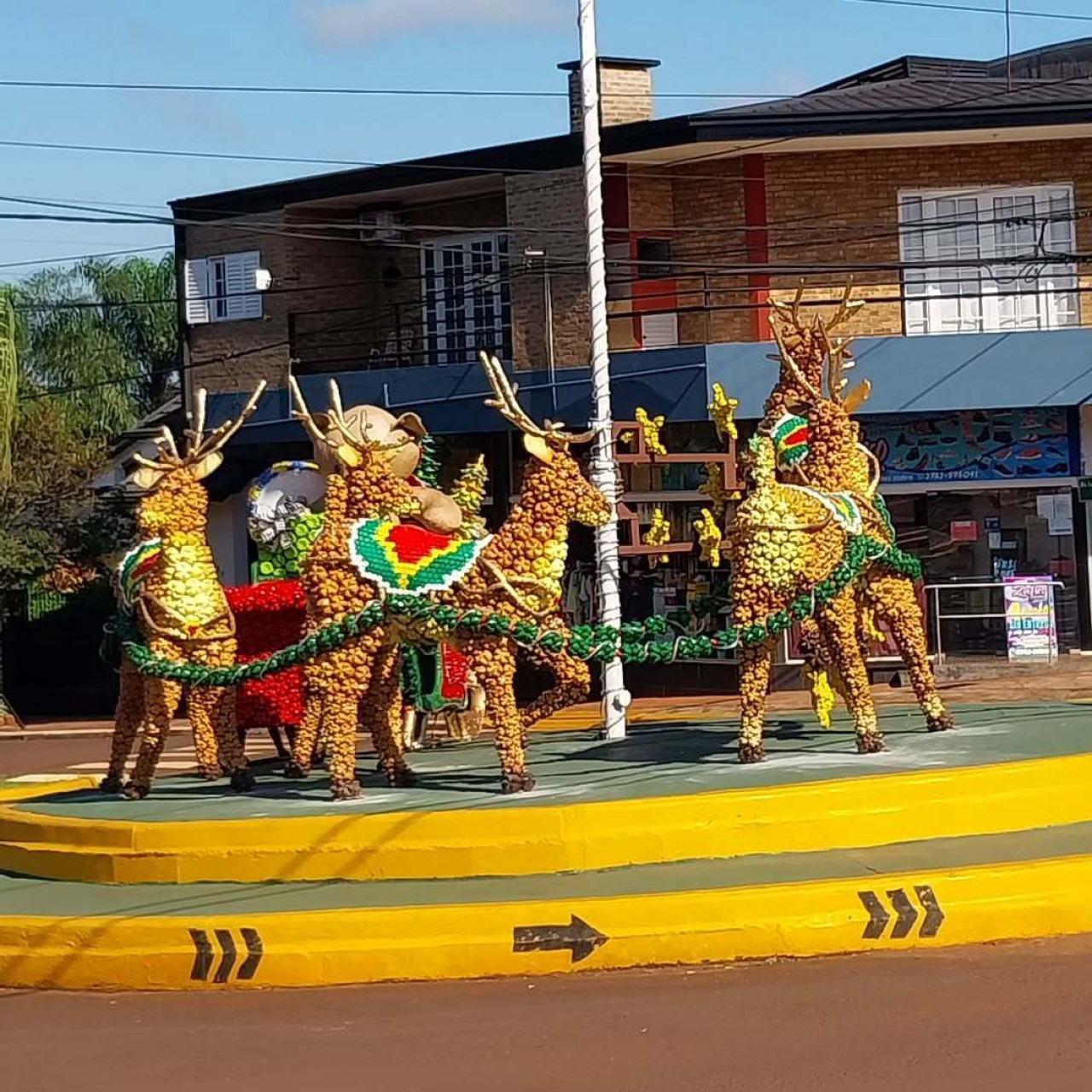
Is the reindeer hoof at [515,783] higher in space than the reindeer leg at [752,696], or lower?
lower

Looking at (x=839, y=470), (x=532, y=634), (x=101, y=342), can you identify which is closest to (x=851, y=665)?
(x=839, y=470)

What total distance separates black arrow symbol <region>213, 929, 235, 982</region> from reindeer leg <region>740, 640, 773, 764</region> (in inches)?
165

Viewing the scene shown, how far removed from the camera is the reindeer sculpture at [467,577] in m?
12.1

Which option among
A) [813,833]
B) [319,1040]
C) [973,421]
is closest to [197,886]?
[319,1040]

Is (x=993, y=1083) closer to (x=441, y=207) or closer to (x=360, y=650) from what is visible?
(x=360, y=650)

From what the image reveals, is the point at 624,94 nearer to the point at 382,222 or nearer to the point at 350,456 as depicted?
the point at 382,222

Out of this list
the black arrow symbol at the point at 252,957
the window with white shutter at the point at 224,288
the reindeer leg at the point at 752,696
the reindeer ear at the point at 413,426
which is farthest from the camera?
the window with white shutter at the point at 224,288

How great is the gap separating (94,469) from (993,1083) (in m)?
26.6

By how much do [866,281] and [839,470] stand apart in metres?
13.8

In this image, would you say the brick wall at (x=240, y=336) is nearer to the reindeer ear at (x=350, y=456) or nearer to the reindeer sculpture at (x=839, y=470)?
the reindeer sculpture at (x=839, y=470)

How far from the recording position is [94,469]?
105 ft

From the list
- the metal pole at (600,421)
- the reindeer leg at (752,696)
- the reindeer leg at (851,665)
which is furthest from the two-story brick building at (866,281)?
the reindeer leg at (752,696)

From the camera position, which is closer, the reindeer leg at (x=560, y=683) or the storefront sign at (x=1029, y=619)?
the reindeer leg at (x=560, y=683)

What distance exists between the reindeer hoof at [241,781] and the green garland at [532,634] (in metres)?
0.84
